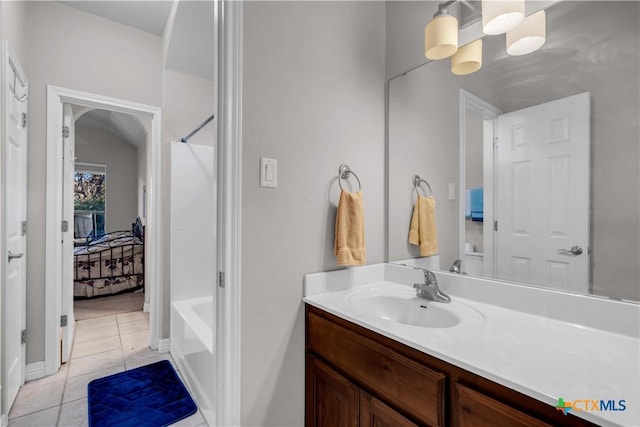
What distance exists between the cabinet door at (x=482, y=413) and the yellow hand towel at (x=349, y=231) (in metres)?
0.68

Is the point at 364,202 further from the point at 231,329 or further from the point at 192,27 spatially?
the point at 192,27

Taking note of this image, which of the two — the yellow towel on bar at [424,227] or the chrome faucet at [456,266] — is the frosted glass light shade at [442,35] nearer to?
the yellow towel on bar at [424,227]

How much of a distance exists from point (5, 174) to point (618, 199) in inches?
102

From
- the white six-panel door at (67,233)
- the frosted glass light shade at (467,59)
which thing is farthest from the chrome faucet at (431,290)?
the white six-panel door at (67,233)

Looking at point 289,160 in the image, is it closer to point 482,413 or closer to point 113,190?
point 482,413

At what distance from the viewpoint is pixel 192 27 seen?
2102 millimetres

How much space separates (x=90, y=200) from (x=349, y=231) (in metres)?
7.21

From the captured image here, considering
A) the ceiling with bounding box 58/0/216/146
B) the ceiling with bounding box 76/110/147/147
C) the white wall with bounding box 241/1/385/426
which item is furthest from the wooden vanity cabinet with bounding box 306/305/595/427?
the ceiling with bounding box 76/110/147/147

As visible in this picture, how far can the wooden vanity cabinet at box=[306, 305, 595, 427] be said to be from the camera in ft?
2.23

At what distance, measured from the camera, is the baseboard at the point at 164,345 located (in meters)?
2.46

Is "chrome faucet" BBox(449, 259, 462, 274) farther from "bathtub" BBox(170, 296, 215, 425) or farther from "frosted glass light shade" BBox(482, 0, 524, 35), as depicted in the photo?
"bathtub" BBox(170, 296, 215, 425)

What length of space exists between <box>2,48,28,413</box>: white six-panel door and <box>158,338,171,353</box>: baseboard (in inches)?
31.9

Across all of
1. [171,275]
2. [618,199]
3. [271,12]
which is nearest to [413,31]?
[271,12]

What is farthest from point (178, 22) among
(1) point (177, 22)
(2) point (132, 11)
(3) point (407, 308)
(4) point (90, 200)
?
(4) point (90, 200)
